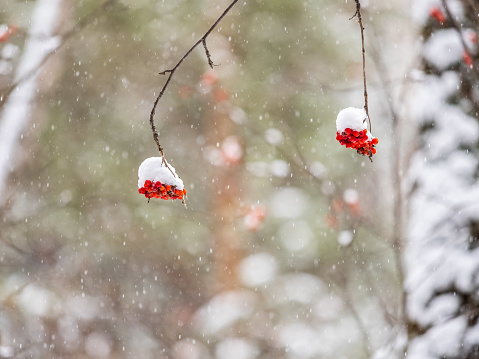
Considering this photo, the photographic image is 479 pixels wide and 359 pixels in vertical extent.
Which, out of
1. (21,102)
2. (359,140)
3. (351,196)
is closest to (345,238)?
(351,196)

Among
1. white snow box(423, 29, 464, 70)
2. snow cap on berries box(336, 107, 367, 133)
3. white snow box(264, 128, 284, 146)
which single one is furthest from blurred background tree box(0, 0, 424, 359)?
snow cap on berries box(336, 107, 367, 133)

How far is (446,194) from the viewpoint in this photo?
1953 mm

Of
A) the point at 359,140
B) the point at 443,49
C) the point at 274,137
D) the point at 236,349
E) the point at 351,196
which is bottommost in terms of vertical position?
the point at 236,349

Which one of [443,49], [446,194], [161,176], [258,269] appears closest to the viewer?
[161,176]

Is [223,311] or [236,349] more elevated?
[223,311]

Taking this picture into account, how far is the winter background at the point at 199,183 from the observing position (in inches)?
131

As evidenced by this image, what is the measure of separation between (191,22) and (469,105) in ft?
7.59

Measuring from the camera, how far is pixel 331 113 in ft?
10.7

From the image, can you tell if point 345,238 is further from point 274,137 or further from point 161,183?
point 161,183

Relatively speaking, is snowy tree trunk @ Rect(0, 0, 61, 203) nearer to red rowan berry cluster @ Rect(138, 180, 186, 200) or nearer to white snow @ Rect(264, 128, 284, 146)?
white snow @ Rect(264, 128, 284, 146)

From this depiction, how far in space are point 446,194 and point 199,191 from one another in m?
2.16

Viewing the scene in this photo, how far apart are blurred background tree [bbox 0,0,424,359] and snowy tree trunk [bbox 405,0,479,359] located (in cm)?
92

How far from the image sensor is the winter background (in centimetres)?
332

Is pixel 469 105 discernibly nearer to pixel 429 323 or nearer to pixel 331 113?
pixel 429 323
